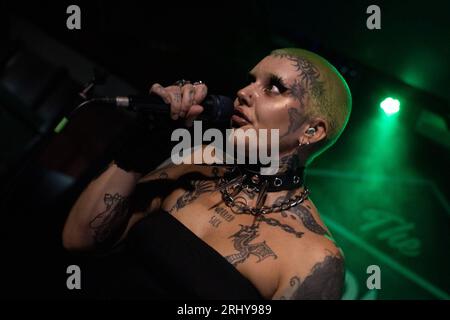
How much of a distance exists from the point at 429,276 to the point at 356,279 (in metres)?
0.56

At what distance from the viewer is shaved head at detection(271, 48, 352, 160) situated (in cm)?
178

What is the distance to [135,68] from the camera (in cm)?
387

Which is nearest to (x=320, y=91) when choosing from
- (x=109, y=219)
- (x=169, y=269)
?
(x=169, y=269)

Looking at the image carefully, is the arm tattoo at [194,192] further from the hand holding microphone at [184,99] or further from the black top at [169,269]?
the hand holding microphone at [184,99]

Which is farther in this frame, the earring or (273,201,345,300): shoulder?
the earring

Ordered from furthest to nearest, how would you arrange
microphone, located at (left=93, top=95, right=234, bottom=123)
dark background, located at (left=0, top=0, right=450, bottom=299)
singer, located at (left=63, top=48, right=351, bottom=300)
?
dark background, located at (left=0, top=0, right=450, bottom=299), singer, located at (left=63, top=48, right=351, bottom=300), microphone, located at (left=93, top=95, right=234, bottom=123)

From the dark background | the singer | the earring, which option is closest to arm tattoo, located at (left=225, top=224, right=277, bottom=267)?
the singer

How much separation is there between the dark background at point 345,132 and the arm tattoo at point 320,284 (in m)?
1.28

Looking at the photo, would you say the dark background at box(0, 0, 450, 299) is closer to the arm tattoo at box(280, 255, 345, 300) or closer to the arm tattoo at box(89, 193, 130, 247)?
the arm tattoo at box(89, 193, 130, 247)

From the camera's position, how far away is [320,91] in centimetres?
179

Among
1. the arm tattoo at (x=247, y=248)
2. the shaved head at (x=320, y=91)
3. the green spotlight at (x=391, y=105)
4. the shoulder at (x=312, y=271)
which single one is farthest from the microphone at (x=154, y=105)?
the green spotlight at (x=391, y=105)

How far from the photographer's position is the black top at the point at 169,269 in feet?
5.32

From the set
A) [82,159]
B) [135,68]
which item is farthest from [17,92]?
[135,68]
